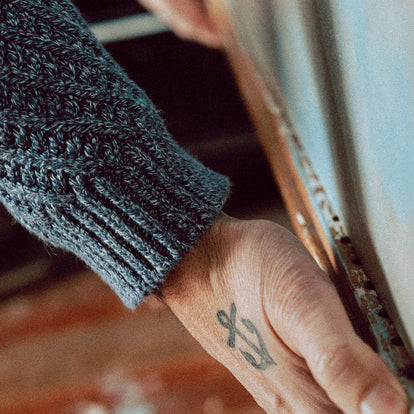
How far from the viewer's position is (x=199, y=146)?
1.02 m

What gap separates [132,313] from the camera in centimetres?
88

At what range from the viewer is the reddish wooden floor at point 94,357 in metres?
0.74

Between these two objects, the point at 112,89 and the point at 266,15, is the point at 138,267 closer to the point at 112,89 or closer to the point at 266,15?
the point at 112,89

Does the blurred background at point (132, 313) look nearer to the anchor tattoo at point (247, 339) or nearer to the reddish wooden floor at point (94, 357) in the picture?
the reddish wooden floor at point (94, 357)

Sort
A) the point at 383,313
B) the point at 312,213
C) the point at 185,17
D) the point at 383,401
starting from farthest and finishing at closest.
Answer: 1. the point at 185,17
2. the point at 312,213
3. the point at 383,313
4. the point at 383,401

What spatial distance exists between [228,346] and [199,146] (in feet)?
2.17

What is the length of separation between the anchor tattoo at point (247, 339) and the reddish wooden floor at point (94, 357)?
1.12 feet

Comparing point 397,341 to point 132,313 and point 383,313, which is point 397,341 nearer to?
point 383,313

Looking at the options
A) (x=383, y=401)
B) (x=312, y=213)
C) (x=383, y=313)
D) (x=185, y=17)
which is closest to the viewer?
(x=383, y=401)

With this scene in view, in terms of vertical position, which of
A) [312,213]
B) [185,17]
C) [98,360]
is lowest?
[98,360]

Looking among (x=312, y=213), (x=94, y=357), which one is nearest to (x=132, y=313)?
(x=94, y=357)

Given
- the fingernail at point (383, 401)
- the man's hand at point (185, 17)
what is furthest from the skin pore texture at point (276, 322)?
the man's hand at point (185, 17)

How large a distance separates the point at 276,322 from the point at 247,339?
0.06 m

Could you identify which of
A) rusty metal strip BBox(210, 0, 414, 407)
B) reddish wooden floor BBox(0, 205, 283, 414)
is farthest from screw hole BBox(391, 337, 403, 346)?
reddish wooden floor BBox(0, 205, 283, 414)
